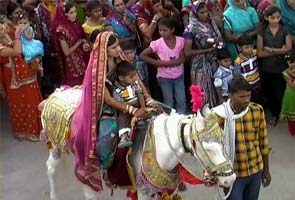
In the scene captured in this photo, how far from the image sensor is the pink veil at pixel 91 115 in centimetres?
479

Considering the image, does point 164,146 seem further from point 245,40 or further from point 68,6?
point 68,6

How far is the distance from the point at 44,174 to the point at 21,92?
989 mm

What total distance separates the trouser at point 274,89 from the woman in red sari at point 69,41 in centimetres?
183

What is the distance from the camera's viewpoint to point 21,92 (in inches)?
275

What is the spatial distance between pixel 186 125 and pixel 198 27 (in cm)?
251

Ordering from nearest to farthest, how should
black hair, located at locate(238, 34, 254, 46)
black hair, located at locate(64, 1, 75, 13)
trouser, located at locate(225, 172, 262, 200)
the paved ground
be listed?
1. trouser, located at locate(225, 172, 262, 200)
2. the paved ground
3. black hair, located at locate(238, 34, 254, 46)
4. black hair, located at locate(64, 1, 75, 13)

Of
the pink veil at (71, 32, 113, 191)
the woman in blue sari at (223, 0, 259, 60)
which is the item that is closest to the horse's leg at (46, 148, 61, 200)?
the pink veil at (71, 32, 113, 191)

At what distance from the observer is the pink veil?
15.7 ft

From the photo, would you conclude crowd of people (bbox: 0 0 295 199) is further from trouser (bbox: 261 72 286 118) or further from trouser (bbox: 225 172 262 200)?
trouser (bbox: 225 172 262 200)

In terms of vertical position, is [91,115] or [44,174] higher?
[91,115]

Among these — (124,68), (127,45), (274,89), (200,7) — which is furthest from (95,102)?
(274,89)

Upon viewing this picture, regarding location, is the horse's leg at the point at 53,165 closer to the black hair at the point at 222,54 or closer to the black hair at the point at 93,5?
the black hair at the point at 93,5

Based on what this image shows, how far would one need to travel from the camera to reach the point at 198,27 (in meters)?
6.83

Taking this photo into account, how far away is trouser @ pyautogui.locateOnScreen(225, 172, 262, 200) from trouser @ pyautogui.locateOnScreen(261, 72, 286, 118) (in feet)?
8.43
